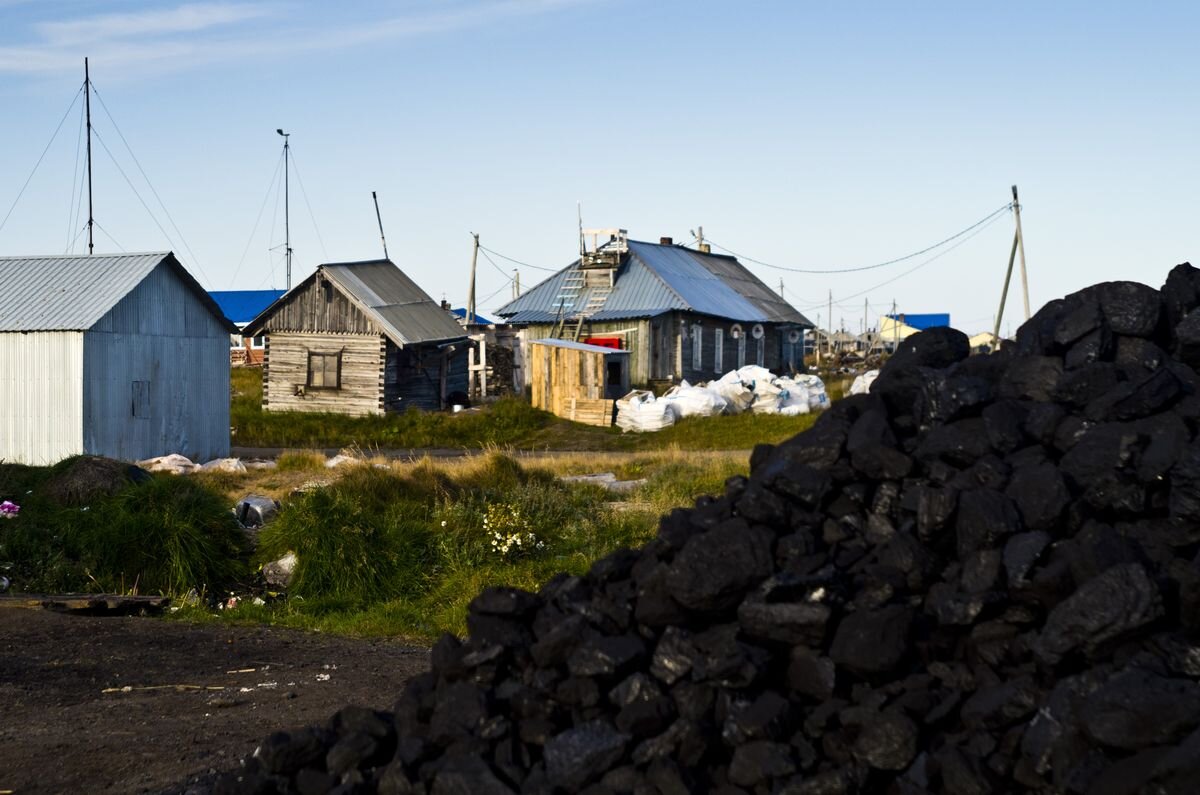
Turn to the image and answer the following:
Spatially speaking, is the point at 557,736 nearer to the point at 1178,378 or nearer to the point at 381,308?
the point at 1178,378

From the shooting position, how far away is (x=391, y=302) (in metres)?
35.1

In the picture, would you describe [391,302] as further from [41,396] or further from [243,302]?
[243,302]

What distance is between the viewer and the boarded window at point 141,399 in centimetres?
2328

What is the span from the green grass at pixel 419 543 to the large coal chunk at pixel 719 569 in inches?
210

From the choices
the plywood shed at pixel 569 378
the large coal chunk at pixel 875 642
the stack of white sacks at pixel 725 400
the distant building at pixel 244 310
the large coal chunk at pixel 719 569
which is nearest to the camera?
the large coal chunk at pixel 875 642

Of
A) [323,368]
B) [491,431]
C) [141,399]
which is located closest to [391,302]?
[323,368]

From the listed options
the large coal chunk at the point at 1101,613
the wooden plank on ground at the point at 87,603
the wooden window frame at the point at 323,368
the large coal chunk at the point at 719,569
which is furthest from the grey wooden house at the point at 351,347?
the large coal chunk at the point at 1101,613

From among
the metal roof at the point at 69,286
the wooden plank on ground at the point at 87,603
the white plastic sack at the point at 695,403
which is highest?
the metal roof at the point at 69,286

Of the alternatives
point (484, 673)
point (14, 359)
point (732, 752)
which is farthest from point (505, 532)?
point (14, 359)

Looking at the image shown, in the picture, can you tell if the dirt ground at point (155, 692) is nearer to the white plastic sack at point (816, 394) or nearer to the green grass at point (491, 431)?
the green grass at point (491, 431)

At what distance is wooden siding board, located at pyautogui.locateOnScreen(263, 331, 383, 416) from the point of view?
3375 cm

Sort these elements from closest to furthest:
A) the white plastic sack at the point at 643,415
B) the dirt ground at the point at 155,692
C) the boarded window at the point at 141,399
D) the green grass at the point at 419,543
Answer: the dirt ground at the point at 155,692, the green grass at the point at 419,543, the boarded window at the point at 141,399, the white plastic sack at the point at 643,415

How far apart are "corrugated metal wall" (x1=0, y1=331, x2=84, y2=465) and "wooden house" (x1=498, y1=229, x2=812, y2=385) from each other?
1893cm

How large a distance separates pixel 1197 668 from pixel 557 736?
248cm
